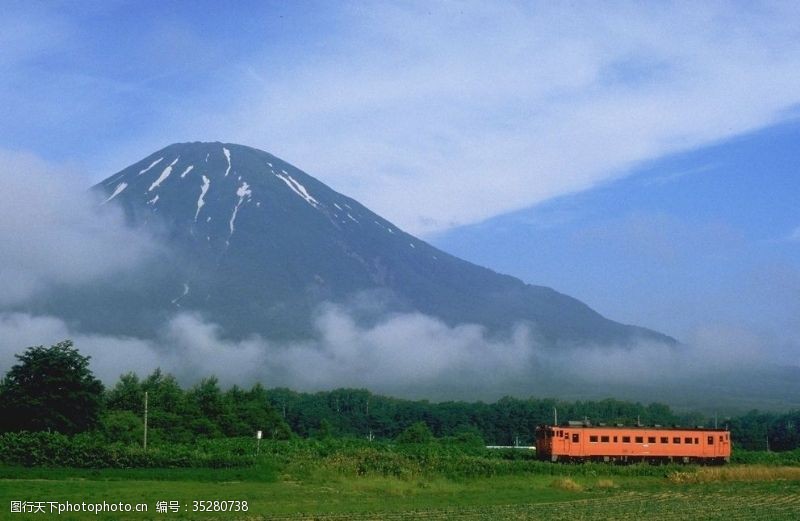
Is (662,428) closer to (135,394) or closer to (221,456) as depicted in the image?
(221,456)

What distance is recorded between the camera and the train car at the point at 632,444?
52.8 meters

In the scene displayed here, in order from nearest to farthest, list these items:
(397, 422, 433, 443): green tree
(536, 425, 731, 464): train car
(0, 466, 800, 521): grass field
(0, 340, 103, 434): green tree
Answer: (0, 466, 800, 521): grass field → (0, 340, 103, 434): green tree → (536, 425, 731, 464): train car → (397, 422, 433, 443): green tree

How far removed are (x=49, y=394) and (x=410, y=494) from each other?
23327 mm

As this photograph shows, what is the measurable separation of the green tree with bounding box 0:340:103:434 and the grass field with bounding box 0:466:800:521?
1482 cm

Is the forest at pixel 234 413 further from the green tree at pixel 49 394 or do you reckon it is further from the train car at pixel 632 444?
the train car at pixel 632 444

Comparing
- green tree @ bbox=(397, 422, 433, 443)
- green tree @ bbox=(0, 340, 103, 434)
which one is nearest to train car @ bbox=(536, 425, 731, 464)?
green tree @ bbox=(397, 422, 433, 443)

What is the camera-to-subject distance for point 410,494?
36.9 metres

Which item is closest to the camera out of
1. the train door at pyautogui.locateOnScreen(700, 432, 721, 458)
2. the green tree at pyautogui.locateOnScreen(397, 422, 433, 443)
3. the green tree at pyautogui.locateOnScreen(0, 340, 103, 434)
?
the green tree at pyautogui.locateOnScreen(0, 340, 103, 434)

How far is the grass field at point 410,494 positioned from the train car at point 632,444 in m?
7.38

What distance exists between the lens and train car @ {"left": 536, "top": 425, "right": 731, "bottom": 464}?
173 ft

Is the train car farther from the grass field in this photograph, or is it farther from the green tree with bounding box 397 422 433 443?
the green tree with bounding box 397 422 433 443

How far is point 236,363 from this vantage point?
635 feet

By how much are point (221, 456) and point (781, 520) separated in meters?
21.8

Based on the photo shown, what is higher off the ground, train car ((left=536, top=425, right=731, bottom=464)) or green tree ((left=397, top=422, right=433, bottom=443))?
train car ((left=536, top=425, right=731, bottom=464))
